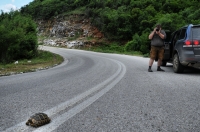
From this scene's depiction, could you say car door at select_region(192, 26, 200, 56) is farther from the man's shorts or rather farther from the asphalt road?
the asphalt road

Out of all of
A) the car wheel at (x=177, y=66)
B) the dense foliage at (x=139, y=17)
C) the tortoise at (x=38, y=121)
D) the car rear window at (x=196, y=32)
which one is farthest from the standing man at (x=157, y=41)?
the dense foliage at (x=139, y=17)

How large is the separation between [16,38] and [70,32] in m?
39.6

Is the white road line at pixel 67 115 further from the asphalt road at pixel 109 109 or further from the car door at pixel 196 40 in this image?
the car door at pixel 196 40

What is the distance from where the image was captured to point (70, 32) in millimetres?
57281

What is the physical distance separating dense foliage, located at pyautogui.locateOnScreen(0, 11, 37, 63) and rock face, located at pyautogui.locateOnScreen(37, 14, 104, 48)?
92.8 ft

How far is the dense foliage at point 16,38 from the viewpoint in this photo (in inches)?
686

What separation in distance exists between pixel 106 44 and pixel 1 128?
46859 millimetres

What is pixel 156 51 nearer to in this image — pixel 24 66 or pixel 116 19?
pixel 24 66

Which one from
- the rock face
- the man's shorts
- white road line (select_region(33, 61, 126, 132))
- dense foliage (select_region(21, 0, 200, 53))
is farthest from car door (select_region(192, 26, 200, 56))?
the rock face

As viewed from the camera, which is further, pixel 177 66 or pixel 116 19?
pixel 116 19

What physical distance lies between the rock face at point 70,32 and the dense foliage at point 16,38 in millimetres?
28281

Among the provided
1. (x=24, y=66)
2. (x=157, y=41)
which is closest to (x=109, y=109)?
(x=157, y=41)

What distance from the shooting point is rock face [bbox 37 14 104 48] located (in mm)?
52522

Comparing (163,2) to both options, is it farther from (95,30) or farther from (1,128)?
(1,128)
